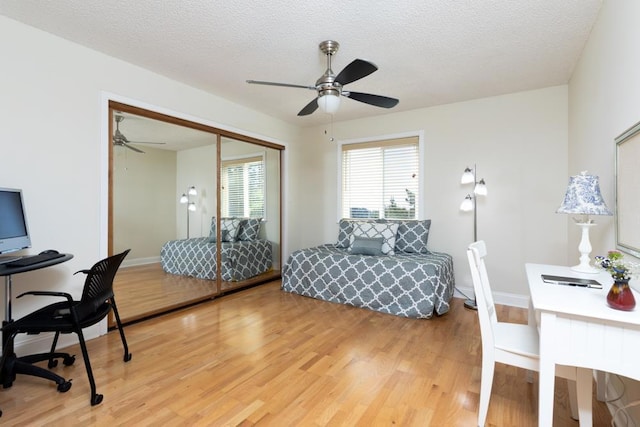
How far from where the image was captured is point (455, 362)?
2.29 m

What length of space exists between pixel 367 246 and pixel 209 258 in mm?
2028

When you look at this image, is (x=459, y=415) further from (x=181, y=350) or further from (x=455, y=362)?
(x=181, y=350)

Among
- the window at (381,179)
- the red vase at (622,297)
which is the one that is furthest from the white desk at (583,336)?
the window at (381,179)

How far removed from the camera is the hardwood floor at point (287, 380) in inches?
66.9

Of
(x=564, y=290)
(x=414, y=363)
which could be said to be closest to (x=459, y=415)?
(x=414, y=363)

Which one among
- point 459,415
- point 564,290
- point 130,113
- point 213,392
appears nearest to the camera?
point 564,290

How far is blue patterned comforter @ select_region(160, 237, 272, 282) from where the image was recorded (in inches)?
142

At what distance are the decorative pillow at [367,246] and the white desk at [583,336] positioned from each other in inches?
96.5

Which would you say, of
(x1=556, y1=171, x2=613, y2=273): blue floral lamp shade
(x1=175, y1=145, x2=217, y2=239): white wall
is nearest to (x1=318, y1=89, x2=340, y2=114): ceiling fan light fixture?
(x1=556, y1=171, x2=613, y2=273): blue floral lamp shade

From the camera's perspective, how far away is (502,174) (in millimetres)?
3713

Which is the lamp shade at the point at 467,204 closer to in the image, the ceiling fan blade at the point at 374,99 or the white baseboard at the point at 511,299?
the white baseboard at the point at 511,299

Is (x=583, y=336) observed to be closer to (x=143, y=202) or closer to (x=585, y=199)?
(x=585, y=199)

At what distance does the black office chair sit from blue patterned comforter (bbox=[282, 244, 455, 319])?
2242 millimetres

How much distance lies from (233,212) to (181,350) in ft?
6.79
